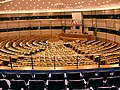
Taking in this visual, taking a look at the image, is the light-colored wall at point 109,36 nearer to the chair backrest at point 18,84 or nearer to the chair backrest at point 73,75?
the chair backrest at point 73,75

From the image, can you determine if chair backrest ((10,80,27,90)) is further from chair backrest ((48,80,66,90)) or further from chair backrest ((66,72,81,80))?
chair backrest ((66,72,81,80))

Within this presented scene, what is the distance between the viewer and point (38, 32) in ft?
126

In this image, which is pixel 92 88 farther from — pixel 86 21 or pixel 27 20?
pixel 27 20

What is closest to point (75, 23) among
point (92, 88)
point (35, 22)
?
point (35, 22)

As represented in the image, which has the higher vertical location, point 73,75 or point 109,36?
point 73,75

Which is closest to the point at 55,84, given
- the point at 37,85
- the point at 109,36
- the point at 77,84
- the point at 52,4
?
Answer: the point at 37,85

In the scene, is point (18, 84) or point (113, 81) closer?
point (18, 84)

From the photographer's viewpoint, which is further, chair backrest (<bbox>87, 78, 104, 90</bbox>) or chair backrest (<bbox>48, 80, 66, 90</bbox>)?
chair backrest (<bbox>87, 78, 104, 90</bbox>)

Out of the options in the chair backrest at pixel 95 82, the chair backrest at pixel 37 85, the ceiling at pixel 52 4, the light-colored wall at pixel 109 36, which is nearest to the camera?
the chair backrest at pixel 37 85

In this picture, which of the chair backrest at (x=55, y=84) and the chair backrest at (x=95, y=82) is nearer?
the chair backrest at (x=55, y=84)

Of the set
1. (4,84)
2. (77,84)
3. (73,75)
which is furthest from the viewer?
(73,75)

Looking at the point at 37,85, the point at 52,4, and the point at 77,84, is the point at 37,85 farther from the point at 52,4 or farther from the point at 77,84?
the point at 52,4

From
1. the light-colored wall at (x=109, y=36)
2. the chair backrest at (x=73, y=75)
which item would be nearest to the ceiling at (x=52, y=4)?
the light-colored wall at (x=109, y=36)

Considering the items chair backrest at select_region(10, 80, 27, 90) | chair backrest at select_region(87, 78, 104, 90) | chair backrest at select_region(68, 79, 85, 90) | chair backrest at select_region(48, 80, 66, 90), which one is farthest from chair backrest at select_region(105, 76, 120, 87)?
chair backrest at select_region(10, 80, 27, 90)
